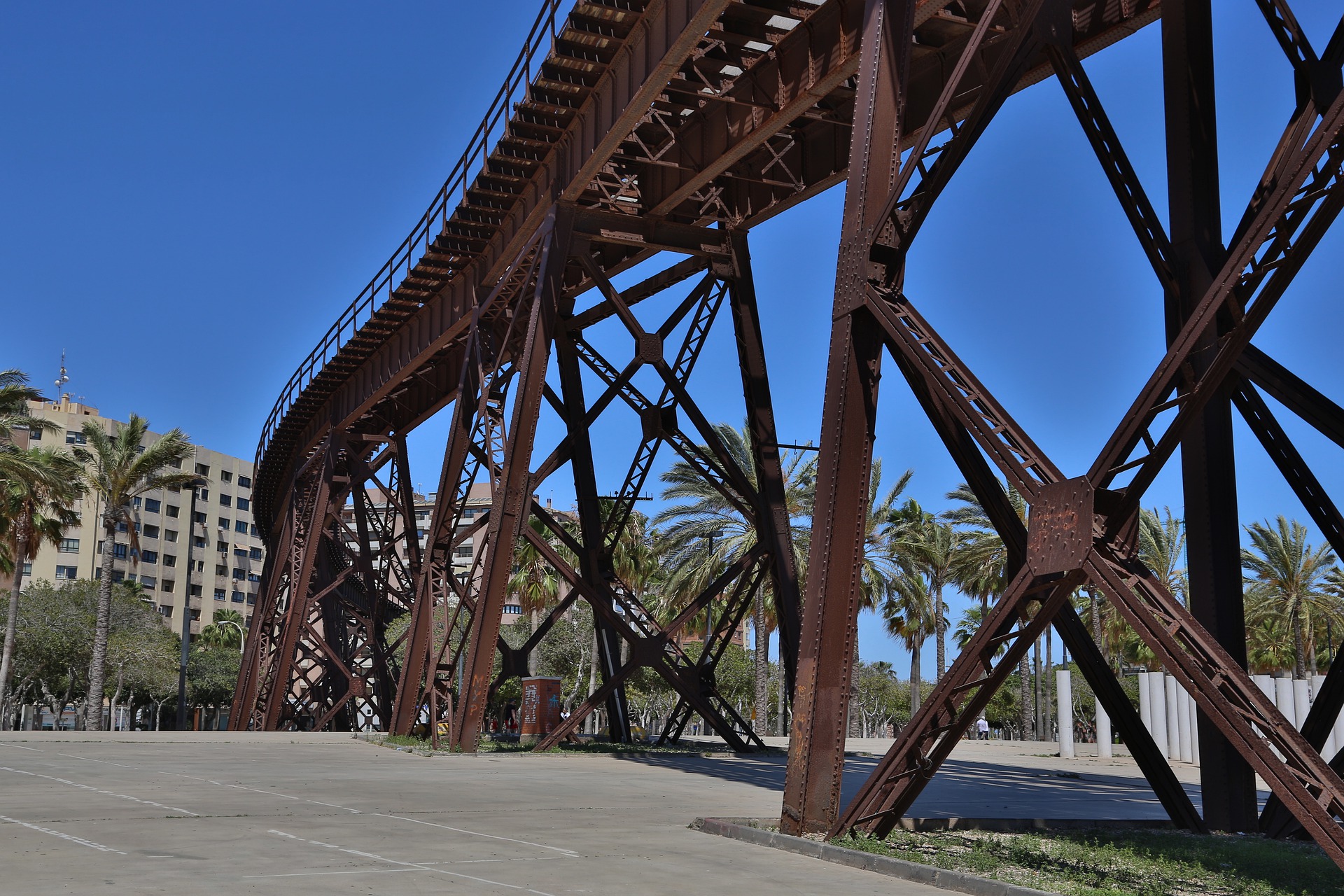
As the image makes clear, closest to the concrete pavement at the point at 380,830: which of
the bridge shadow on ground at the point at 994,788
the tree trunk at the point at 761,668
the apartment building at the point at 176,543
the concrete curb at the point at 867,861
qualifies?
the concrete curb at the point at 867,861

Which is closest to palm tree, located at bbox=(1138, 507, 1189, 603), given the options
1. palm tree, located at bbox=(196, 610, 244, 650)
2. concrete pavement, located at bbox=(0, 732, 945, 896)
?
concrete pavement, located at bbox=(0, 732, 945, 896)

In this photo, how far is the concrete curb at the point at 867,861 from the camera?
6.52 m

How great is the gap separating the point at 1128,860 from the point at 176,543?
114702 millimetres

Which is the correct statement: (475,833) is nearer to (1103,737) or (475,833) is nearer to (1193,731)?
(1193,731)

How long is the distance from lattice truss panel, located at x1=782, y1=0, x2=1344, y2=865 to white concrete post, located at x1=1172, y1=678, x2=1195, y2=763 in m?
15.5

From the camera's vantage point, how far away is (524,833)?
8.86m

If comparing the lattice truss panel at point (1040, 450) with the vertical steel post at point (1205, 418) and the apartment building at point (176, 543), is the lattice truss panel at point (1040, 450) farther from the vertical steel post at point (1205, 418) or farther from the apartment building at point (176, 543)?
the apartment building at point (176, 543)

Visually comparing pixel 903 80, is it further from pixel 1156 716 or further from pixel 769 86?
pixel 1156 716

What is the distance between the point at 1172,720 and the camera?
80.3 feet

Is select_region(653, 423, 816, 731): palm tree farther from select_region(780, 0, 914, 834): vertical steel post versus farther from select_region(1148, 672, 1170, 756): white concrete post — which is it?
select_region(780, 0, 914, 834): vertical steel post

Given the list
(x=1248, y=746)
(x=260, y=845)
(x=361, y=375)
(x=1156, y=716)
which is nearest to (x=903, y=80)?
(x=1248, y=746)

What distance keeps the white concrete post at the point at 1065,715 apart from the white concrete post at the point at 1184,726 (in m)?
2.30

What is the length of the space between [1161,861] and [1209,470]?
3.56 metres

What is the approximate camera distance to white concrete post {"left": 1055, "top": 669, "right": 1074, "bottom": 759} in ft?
85.6
